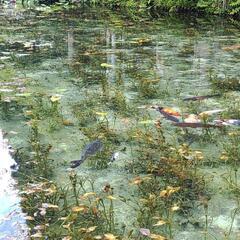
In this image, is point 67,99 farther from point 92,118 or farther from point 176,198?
point 176,198

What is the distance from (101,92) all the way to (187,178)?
252cm

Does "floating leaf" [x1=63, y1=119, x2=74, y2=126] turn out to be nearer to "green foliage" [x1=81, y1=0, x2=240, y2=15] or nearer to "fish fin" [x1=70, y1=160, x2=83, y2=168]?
"fish fin" [x1=70, y1=160, x2=83, y2=168]

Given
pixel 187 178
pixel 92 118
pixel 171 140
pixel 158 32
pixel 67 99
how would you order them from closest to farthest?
pixel 187 178, pixel 171 140, pixel 92 118, pixel 67 99, pixel 158 32

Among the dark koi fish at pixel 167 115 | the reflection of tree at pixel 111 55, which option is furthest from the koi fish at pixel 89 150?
the reflection of tree at pixel 111 55

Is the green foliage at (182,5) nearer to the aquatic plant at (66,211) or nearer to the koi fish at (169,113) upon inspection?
the koi fish at (169,113)

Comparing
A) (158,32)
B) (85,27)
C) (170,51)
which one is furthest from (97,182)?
(85,27)

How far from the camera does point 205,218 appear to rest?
2775 mm

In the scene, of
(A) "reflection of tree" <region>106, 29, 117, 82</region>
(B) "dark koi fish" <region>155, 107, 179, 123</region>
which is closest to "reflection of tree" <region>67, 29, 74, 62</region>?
(A) "reflection of tree" <region>106, 29, 117, 82</region>

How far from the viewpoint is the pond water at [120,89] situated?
3.29 m

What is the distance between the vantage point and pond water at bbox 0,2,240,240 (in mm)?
3291

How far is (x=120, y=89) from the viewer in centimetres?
558

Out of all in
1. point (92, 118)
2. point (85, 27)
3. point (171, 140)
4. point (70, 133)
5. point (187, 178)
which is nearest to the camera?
point (187, 178)

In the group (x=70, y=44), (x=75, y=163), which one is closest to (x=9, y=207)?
(x=75, y=163)

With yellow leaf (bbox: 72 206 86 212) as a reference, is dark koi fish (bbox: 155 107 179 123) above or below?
below
